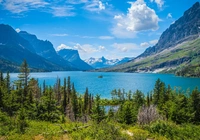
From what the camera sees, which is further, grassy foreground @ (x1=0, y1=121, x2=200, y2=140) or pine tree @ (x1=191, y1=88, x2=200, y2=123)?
pine tree @ (x1=191, y1=88, x2=200, y2=123)

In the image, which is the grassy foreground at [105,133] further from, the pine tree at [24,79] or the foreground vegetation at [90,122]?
the pine tree at [24,79]

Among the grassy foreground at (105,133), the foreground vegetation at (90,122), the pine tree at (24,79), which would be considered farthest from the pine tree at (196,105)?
the pine tree at (24,79)

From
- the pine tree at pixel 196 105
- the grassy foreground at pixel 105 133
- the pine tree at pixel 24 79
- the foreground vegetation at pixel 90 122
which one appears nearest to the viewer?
the grassy foreground at pixel 105 133

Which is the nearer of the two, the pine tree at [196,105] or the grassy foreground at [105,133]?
the grassy foreground at [105,133]

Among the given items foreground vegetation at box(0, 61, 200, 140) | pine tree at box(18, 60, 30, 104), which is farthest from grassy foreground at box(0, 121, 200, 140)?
pine tree at box(18, 60, 30, 104)

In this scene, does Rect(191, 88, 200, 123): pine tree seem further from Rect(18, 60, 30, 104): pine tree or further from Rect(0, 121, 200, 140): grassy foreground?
Rect(18, 60, 30, 104): pine tree

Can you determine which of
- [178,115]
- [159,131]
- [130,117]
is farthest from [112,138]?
[178,115]

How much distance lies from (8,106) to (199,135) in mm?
43715

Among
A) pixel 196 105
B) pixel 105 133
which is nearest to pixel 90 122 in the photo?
pixel 105 133

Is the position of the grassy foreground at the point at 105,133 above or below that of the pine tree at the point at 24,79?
below

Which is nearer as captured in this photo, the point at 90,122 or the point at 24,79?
the point at 90,122

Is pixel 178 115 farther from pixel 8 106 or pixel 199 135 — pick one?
pixel 8 106

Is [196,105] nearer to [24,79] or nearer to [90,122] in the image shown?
[90,122]

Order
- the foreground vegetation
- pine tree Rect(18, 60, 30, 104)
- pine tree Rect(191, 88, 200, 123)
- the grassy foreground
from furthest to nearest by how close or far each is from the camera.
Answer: pine tree Rect(18, 60, 30, 104) < pine tree Rect(191, 88, 200, 123) < the foreground vegetation < the grassy foreground
